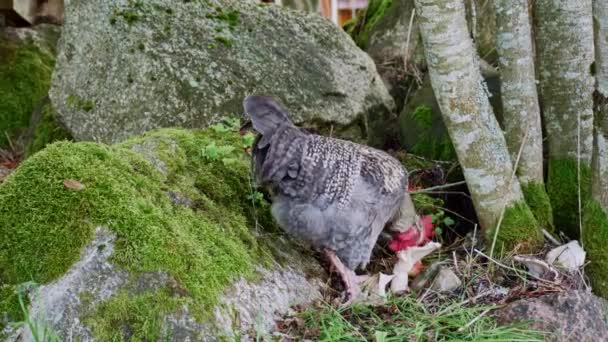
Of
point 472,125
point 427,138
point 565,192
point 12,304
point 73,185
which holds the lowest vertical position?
point 565,192

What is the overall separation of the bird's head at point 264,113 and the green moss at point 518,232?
54.1 inches

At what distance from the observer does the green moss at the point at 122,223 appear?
10.0ft

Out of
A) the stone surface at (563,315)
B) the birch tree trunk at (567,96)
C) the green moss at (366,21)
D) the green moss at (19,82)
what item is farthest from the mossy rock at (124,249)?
the green moss at (366,21)

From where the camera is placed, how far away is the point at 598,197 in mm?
4027

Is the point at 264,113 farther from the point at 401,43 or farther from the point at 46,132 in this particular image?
the point at 401,43

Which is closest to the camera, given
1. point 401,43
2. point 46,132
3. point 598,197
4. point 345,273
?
point 345,273

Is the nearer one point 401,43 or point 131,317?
point 131,317

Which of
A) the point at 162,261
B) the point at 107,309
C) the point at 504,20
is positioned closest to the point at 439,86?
the point at 504,20

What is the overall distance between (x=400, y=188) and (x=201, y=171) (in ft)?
3.83

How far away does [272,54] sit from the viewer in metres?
5.45

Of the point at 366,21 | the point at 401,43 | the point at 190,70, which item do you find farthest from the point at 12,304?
the point at 366,21

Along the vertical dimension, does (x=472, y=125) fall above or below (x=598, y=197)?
above

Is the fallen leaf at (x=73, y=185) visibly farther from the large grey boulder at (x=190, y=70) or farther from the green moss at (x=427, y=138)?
the green moss at (x=427, y=138)

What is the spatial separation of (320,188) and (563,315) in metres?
1.35
